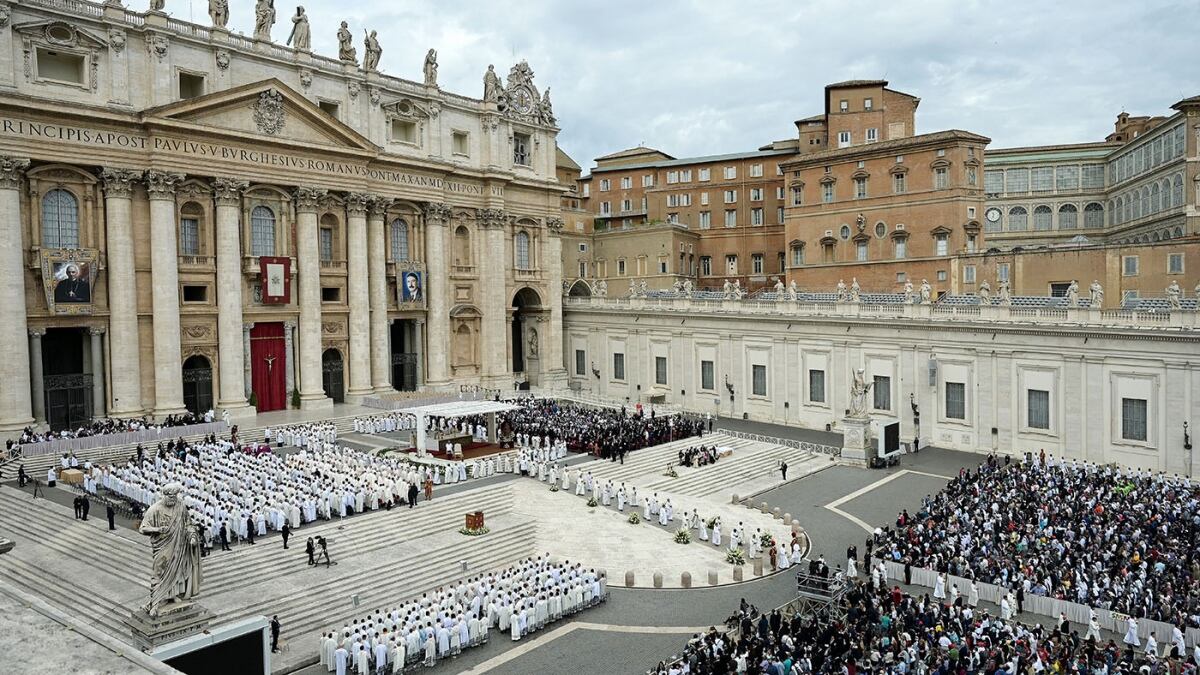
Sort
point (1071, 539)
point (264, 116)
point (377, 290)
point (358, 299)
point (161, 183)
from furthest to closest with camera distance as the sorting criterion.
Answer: point (377, 290), point (358, 299), point (264, 116), point (161, 183), point (1071, 539)

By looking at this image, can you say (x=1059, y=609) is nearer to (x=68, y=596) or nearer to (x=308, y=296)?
(x=68, y=596)

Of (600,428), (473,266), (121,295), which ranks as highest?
(473,266)

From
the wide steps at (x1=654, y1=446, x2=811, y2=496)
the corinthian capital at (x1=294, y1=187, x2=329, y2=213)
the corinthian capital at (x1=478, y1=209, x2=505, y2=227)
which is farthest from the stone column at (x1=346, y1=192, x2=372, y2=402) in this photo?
the wide steps at (x1=654, y1=446, x2=811, y2=496)

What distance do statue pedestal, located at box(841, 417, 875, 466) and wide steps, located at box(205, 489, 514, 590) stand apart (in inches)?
638

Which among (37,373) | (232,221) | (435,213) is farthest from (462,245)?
(37,373)

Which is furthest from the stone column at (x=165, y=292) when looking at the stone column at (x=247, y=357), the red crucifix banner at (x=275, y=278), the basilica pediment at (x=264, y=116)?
the red crucifix banner at (x=275, y=278)

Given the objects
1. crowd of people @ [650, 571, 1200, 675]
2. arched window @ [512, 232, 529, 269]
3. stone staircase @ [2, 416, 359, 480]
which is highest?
arched window @ [512, 232, 529, 269]

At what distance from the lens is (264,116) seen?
45219 millimetres

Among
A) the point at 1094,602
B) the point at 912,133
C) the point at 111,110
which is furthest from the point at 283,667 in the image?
the point at 912,133

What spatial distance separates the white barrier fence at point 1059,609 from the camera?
19.4 metres

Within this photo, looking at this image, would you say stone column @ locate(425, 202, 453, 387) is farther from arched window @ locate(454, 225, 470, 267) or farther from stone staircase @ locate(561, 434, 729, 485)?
stone staircase @ locate(561, 434, 729, 485)

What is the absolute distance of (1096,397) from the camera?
1452 inches

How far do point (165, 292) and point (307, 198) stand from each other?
9.12 m

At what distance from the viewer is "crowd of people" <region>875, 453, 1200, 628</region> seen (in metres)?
20.8
